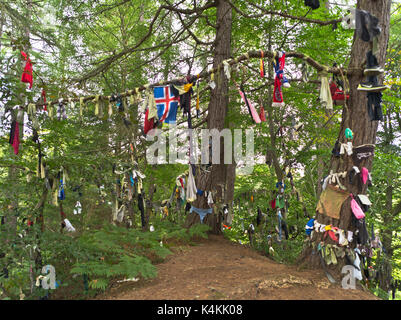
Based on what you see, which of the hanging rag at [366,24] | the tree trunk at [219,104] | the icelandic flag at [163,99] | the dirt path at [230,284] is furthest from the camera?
the tree trunk at [219,104]

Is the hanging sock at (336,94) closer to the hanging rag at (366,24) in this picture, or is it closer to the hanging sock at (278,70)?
the hanging sock at (278,70)

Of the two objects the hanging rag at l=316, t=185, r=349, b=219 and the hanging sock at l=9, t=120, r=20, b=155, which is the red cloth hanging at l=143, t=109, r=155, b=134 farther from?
the hanging rag at l=316, t=185, r=349, b=219

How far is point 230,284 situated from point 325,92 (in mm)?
3173

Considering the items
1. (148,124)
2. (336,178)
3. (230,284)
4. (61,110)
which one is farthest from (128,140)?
(336,178)

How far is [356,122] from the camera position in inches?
176

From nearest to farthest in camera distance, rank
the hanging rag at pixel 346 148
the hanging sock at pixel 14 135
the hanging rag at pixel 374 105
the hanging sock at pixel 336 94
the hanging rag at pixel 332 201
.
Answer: the hanging rag at pixel 374 105 → the hanging rag at pixel 346 148 → the hanging rag at pixel 332 201 → the hanging sock at pixel 336 94 → the hanging sock at pixel 14 135

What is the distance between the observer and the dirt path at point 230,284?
11.7 ft

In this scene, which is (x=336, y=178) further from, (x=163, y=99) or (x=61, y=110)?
(x=61, y=110)

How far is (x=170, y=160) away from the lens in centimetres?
991

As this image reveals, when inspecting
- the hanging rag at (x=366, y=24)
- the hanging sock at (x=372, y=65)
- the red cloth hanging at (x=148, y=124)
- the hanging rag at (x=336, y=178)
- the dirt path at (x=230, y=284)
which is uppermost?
the hanging rag at (x=366, y=24)

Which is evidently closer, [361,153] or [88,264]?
[88,264]

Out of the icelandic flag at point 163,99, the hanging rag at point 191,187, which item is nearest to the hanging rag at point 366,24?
the icelandic flag at point 163,99

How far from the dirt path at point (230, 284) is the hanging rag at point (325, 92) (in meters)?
2.55
